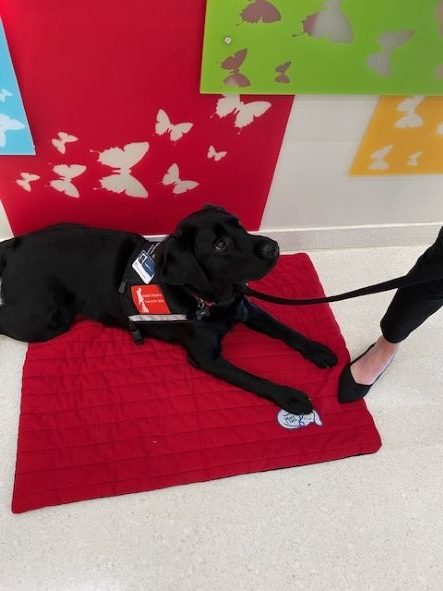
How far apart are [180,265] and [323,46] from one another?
79 centimetres

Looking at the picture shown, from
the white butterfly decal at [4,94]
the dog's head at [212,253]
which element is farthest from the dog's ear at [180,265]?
the white butterfly decal at [4,94]

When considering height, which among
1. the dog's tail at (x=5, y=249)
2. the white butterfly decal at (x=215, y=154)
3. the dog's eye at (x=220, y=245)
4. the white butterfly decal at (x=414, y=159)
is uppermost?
the white butterfly decal at (x=215, y=154)

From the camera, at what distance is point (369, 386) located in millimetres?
1506

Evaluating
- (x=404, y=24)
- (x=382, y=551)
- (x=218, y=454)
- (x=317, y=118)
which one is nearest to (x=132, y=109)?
→ (x=317, y=118)

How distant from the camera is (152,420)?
4.75ft

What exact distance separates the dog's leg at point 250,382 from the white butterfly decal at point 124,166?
660mm

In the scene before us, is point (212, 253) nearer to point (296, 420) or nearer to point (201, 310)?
point (201, 310)

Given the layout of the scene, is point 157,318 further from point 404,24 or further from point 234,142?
point 404,24

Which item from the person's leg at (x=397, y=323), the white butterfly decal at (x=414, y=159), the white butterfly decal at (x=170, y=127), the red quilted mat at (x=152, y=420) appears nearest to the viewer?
the person's leg at (x=397, y=323)

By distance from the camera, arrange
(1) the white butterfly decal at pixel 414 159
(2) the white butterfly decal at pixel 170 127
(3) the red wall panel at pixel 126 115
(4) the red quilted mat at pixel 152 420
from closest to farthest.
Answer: (3) the red wall panel at pixel 126 115 < (4) the red quilted mat at pixel 152 420 < (2) the white butterfly decal at pixel 170 127 < (1) the white butterfly decal at pixel 414 159

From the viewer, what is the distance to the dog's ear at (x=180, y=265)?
120cm

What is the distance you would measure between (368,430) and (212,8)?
1388 mm

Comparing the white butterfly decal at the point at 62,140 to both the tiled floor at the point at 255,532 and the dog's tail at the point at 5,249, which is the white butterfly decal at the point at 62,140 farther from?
the tiled floor at the point at 255,532

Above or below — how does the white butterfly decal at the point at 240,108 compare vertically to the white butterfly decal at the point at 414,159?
above
